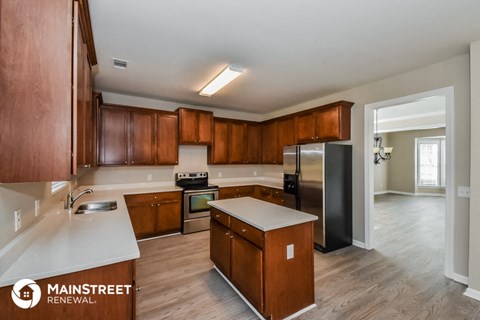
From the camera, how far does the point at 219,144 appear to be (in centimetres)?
494

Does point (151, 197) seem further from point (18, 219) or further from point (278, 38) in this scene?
point (278, 38)

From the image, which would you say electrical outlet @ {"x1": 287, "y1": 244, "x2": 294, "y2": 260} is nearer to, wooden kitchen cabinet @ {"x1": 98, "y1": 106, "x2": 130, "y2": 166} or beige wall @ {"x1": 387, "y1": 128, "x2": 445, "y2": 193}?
wooden kitchen cabinet @ {"x1": 98, "y1": 106, "x2": 130, "y2": 166}

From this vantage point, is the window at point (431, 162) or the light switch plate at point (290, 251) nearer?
the light switch plate at point (290, 251)

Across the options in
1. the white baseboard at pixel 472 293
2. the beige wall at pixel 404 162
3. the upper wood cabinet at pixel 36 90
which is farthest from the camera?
the beige wall at pixel 404 162

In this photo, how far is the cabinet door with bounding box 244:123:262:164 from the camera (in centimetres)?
536

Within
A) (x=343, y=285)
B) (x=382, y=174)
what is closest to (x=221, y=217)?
(x=343, y=285)

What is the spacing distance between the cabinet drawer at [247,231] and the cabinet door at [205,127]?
8.64 feet

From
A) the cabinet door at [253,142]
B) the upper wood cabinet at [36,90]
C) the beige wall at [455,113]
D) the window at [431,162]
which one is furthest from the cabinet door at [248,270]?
the window at [431,162]

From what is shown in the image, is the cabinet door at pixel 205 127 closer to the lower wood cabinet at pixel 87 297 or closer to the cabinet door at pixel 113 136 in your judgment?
the cabinet door at pixel 113 136

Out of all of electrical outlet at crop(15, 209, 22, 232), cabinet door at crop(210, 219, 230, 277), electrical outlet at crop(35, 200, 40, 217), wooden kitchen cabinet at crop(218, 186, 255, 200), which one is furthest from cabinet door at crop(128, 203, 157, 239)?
electrical outlet at crop(15, 209, 22, 232)

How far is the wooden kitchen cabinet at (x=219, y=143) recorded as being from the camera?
16.0 feet

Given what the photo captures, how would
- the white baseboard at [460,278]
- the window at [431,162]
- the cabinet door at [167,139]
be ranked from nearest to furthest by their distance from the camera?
the white baseboard at [460,278] → the cabinet door at [167,139] → the window at [431,162]

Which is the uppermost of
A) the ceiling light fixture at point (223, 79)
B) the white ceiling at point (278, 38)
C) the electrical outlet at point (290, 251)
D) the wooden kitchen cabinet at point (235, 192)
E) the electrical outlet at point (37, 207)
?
the white ceiling at point (278, 38)

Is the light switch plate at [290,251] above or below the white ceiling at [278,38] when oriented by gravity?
below
